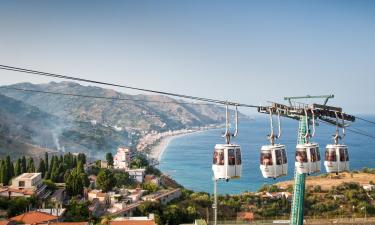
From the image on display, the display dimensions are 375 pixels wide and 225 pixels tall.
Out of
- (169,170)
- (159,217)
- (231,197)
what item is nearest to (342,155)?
(159,217)

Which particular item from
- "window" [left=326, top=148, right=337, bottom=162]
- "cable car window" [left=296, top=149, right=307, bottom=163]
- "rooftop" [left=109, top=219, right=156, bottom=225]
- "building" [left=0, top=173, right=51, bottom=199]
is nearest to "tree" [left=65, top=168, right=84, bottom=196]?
"building" [left=0, top=173, right=51, bottom=199]

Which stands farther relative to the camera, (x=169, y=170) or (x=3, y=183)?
(x=169, y=170)

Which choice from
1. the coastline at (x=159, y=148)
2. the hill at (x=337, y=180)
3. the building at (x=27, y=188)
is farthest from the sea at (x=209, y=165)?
the building at (x=27, y=188)

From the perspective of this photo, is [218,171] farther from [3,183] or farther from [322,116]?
[3,183]

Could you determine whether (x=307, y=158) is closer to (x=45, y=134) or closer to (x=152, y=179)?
(x=152, y=179)

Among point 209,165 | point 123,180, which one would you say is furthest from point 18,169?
point 209,165

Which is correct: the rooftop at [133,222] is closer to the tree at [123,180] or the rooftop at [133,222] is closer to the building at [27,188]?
the building at [27,188]

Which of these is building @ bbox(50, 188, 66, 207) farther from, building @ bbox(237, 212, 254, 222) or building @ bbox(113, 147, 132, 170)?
building @ bbox(113, 147, 132, 170)
